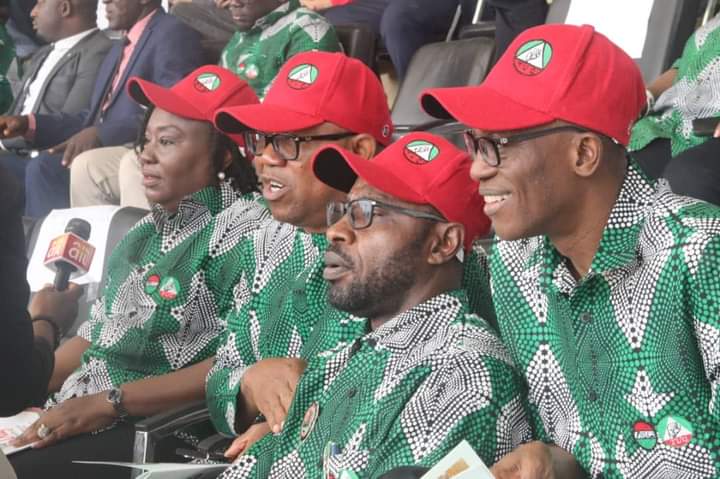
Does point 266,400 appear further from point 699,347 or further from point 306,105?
point 699,347

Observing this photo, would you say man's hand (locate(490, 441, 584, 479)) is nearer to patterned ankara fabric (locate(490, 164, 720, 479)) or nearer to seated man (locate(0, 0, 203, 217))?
patterned ankara fabric (locate(490, 164, 720, 479))

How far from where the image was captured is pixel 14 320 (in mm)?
2379

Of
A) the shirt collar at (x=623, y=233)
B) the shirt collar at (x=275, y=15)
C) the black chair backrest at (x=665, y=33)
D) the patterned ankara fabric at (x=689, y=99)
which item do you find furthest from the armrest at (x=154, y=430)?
the shirt collar at (x=275, y=15)

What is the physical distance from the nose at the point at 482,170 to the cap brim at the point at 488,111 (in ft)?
0.25

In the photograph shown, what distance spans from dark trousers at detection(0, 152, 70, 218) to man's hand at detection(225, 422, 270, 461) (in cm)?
355

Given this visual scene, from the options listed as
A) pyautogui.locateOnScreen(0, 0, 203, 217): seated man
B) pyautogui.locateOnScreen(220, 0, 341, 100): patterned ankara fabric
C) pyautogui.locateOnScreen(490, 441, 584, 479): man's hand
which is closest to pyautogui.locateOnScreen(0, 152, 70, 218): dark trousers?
pyautogui.locateOnScreen(0, 0, 203, 217): seated man

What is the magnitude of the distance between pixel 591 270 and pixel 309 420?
2.27 feet

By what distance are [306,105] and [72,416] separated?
1.02 metres

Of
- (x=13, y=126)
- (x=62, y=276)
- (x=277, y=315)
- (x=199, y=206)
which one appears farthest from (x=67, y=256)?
(x=13, y=126)

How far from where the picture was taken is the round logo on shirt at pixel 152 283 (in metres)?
3.31

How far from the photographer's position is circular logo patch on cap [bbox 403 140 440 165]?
2512mm

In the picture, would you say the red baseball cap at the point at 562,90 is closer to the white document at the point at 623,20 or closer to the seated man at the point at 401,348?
the seated man at the point at 401,348

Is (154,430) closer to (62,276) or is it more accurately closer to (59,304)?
(59,304)

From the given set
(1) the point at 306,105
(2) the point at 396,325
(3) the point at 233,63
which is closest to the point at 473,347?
(2) the point at 396,325
